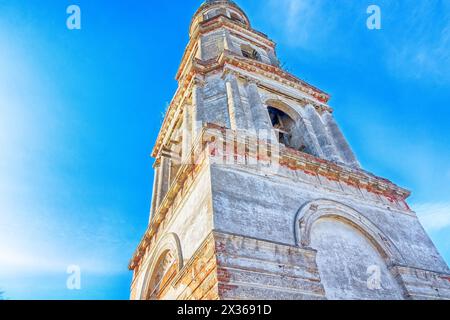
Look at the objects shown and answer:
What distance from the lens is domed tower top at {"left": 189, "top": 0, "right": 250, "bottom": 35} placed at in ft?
78.4

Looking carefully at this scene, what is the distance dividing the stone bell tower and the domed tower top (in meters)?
10.7

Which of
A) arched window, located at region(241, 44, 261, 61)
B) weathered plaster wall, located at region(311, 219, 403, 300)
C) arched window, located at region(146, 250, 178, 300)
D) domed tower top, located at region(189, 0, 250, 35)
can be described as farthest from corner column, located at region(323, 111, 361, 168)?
domed tower top, located at region(189, 0, 250, 35)

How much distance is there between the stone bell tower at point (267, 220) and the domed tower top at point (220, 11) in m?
10.7

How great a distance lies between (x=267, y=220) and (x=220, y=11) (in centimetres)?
1980

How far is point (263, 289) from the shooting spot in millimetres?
6387

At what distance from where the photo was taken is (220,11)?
78.7ft

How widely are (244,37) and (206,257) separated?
16495 millimetres

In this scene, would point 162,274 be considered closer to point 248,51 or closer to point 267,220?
point 267,220

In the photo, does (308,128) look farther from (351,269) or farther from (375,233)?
(351,269)

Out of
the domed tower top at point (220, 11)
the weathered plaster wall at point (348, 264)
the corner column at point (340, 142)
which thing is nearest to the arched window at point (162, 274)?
the weathered plaster wall at point (348, 264)

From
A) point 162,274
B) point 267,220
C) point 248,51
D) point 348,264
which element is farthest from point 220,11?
point 348,264

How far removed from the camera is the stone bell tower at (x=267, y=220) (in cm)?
686

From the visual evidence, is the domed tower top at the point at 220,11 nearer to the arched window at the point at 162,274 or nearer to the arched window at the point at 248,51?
the arched window at the point at 248,51
